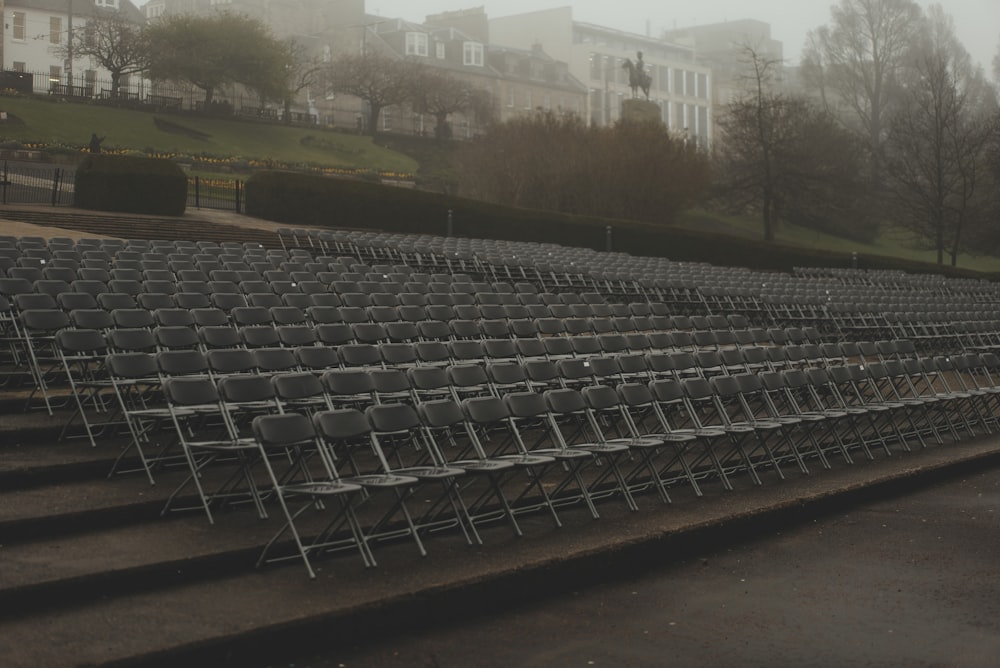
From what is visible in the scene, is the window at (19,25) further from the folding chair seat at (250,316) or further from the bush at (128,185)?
the folding chair seat at (250,316)

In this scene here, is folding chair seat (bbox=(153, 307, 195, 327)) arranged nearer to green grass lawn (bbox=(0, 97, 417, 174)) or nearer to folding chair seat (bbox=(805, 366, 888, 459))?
folding chair seat (bbox=(805, 366, 888, 459))

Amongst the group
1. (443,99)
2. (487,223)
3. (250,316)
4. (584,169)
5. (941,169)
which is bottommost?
(250,316)

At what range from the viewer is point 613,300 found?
750 inches

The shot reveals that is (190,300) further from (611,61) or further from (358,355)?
(611,61)

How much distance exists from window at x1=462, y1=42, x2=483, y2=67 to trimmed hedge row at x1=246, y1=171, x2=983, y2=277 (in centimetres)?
4931

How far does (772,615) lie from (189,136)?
44.6 meters

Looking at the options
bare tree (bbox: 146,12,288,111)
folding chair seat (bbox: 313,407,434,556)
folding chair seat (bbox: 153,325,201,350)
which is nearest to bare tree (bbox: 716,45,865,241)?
bare tree (bbox: 146,12,288,111)

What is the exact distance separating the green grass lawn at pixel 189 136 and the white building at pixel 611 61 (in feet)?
119

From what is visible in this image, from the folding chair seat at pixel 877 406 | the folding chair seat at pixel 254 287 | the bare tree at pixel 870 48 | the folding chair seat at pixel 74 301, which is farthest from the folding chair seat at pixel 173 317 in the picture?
the bare tree at pixel 870 48

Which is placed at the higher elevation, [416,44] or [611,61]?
[611,61]

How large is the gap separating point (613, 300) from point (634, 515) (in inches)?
454

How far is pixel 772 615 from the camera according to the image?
609 centimetres

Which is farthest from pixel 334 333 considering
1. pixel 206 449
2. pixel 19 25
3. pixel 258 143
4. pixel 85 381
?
pixel 19 25

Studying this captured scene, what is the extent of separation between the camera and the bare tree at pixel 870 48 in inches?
2443
